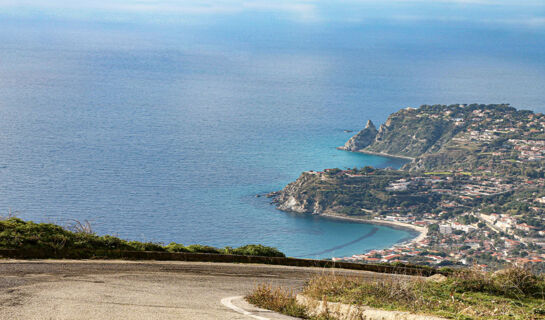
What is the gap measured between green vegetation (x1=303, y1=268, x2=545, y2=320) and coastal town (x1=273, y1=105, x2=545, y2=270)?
3900 cm

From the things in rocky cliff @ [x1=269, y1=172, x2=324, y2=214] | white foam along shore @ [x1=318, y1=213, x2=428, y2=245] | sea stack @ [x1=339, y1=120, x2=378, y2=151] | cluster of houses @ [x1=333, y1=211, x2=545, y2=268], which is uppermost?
sea stack @ [x1=339, y1=120, x2=378, y2=151]

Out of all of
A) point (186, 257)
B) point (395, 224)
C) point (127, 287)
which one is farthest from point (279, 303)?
point (395, 224)

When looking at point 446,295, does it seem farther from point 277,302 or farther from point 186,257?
point 186,257

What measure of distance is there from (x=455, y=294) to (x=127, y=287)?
15.1 ft

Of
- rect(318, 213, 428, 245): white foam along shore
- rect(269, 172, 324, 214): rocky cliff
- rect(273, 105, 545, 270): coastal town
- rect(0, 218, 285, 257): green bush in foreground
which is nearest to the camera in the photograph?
rect(0, 218, 285, 257): green bush in foreground

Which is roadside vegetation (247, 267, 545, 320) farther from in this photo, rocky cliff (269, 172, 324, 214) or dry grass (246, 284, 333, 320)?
rocky cliff (269, 172, 324, 214)

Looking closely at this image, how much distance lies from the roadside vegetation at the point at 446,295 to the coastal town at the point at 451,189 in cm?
3903

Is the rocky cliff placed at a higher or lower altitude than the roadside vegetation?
higher

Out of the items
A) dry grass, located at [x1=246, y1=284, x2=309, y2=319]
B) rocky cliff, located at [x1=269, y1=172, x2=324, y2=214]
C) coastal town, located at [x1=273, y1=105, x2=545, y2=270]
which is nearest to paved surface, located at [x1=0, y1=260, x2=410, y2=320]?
dry grass, located at [x1=246, y1=284, x2=309, y2=319]

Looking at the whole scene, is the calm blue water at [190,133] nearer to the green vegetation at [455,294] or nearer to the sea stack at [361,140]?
the sea stack at [361,140]

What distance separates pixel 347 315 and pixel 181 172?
235ft

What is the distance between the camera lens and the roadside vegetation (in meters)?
7.25

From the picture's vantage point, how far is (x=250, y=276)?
1058 centimetres

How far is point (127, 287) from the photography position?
26.7 feet
